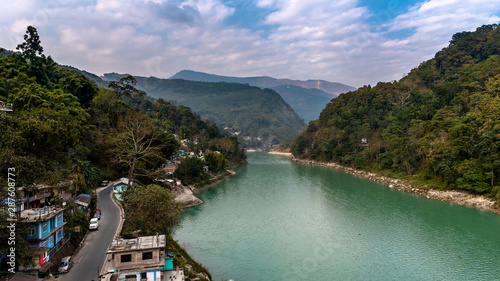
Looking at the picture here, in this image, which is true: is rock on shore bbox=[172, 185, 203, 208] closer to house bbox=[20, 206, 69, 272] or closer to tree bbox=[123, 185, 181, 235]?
tree bbox=[123, 185, 181, 235]

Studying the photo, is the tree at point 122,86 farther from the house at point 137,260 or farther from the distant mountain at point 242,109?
the distant mountain at point 242,109

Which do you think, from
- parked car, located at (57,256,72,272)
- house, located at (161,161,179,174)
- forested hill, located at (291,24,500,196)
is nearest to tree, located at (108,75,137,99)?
house, located at (161,161,179,174)

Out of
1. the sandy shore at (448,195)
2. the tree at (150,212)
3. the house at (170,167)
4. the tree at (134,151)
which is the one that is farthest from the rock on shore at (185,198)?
the sandy shore at (448,195)

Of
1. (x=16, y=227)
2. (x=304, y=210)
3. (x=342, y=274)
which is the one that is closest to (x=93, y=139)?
(x=16, y=227)

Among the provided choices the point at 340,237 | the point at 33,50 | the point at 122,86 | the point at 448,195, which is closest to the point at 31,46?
the point at 33,50

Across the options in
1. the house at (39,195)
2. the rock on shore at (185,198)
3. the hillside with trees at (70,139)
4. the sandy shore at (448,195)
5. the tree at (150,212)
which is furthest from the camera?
the rock on shore at (185,198)

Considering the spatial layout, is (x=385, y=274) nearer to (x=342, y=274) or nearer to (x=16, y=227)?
(x=342, y=274)

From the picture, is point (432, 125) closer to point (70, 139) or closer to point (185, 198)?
point (185, 198)
